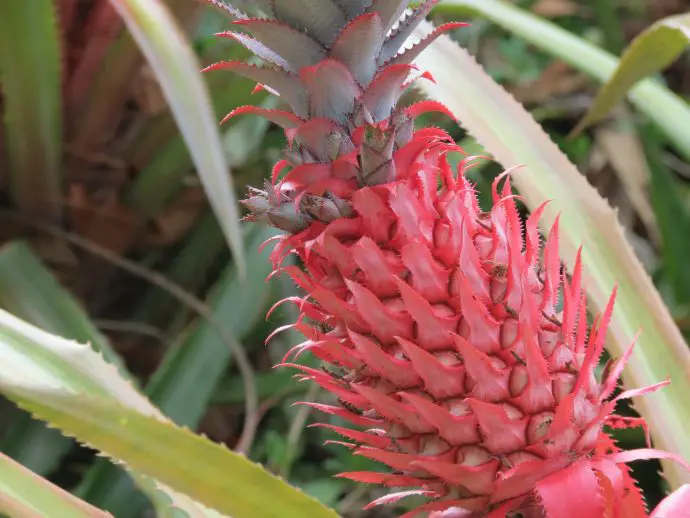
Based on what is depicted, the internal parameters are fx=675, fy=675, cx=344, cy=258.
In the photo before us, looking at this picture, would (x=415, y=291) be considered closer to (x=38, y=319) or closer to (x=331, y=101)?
(x=331, y=101)

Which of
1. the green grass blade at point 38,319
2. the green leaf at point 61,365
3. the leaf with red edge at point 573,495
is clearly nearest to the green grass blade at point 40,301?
the green grass blade at point 38,319

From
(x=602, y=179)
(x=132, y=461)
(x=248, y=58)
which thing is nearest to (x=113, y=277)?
(x=248, y=58)

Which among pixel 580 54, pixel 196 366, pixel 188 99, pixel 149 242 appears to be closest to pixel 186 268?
pixel 149 242

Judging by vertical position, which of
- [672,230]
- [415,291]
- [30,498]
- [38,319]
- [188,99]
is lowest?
[30,498]

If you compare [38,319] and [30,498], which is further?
[38,319]

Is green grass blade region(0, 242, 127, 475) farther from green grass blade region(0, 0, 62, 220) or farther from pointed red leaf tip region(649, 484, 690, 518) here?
pointed red leaf tip region(649, 484, 690, 518)

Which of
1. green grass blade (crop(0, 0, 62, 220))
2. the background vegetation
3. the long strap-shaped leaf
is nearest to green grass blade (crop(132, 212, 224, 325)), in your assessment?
the background vegetation

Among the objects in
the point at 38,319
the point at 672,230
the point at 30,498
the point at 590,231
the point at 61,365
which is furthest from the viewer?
the point at 672,230

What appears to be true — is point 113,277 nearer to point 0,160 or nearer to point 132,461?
point 0,160
